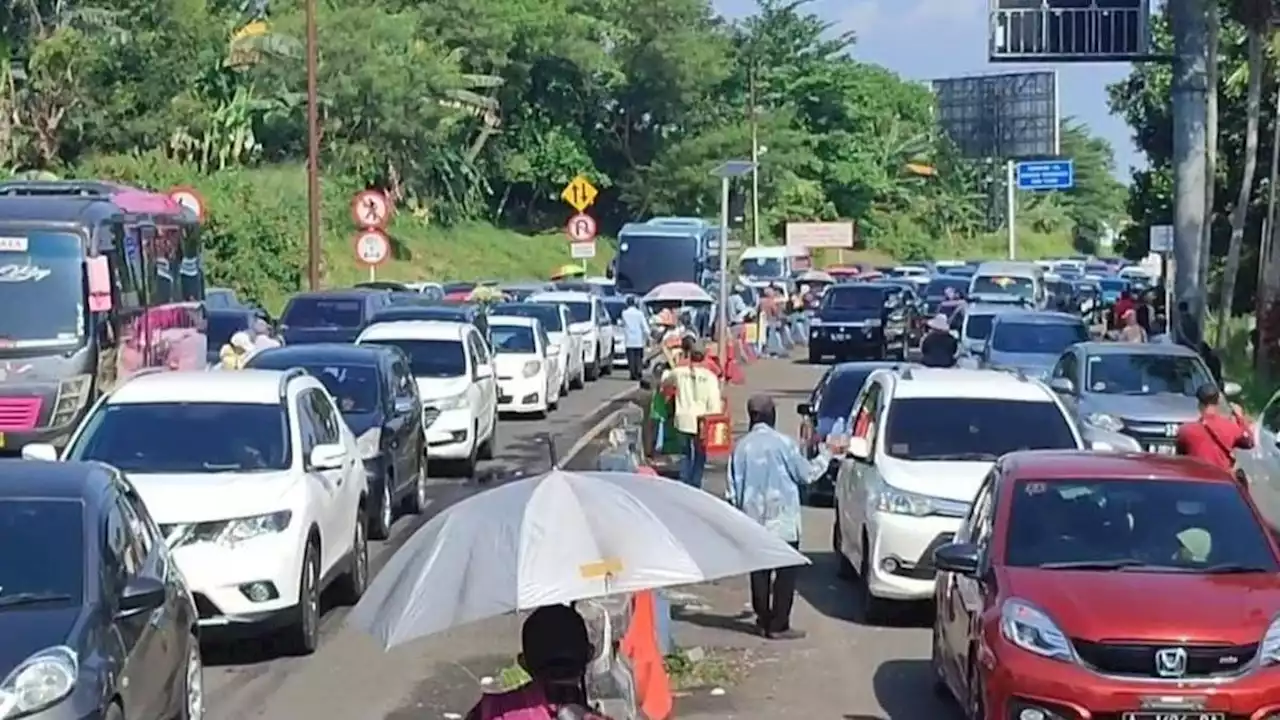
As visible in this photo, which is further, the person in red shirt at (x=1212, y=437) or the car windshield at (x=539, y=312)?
the car windshield at (x=539, y=312)

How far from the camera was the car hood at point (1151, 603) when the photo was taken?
997cm

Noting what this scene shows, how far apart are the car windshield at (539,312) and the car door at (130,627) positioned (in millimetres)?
26779

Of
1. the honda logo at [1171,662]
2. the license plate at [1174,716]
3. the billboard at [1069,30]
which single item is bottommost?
the license plate at [1174,716]

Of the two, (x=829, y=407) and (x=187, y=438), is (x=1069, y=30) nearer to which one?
(x=829, y=407)

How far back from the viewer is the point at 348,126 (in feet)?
221

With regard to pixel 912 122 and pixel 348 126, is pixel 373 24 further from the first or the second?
pixel 912 122

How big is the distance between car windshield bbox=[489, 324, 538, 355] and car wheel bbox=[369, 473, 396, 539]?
1407cm

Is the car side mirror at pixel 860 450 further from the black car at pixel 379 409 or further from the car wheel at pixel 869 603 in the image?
the black car at pixel 379 409

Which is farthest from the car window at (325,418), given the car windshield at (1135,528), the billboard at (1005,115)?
the billboard at (1005,115)

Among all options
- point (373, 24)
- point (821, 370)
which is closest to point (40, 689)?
point (821, 370)

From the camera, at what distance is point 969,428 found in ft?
52.2

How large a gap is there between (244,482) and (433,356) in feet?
41.7

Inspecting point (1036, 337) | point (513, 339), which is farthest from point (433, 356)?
point (1036, 337)

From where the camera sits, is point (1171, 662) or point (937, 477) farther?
point (937, 477)
